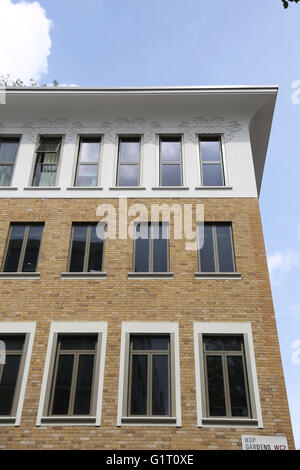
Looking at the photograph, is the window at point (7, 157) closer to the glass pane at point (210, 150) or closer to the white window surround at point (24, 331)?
the white window surround at point (24, 331)

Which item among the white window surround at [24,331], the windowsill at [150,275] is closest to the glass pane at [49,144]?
the windowsill at [150,275]

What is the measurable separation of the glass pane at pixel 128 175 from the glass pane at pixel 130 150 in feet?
0.91

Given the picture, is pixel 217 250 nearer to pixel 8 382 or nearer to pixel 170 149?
pixel 170 149

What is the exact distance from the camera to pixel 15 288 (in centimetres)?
1218

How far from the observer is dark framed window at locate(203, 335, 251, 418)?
10.5 metres

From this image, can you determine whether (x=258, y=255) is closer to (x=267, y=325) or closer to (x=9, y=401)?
(x=267, y=325)

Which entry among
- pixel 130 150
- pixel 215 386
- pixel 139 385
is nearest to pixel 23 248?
pixel 130 150

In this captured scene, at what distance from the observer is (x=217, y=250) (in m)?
13.0

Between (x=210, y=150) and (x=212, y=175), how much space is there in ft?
3.73

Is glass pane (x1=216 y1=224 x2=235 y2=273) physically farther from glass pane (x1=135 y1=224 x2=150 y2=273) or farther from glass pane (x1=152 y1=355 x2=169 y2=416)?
glass pane (x1=152 y1=355 x2=169 y2=416)

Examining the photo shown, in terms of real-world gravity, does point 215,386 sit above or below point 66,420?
above

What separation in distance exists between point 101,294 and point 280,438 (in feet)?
19.5

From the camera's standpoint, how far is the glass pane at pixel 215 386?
34.5 ft
